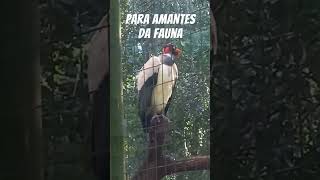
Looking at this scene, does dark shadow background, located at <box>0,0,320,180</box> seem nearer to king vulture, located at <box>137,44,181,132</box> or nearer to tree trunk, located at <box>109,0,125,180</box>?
tree trunk, located at <box>109,0,125,180</box>

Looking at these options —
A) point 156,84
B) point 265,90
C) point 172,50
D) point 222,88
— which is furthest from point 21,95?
point 265,90

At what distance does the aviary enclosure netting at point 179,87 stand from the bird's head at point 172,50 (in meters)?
0.02

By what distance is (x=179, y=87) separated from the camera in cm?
371

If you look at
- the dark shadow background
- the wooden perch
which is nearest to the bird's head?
the dark shadow background

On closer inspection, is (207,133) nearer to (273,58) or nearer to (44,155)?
(273,58)

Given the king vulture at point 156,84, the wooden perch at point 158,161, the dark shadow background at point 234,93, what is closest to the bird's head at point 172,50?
the king vulture at point 156,84

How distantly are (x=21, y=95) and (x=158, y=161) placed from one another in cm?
88

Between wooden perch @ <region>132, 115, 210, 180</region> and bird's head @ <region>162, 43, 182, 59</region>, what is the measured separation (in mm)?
370

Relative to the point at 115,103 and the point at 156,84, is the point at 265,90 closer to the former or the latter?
the point at 156,84

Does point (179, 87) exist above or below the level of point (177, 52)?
below

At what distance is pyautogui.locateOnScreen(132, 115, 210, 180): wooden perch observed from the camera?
370 centimetres

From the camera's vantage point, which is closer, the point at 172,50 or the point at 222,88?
the point at 172,50

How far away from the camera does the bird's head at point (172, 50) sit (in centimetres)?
365

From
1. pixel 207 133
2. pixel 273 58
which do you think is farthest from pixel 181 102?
pixel 273 58
